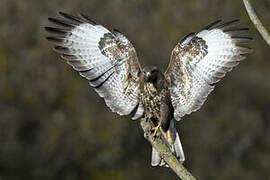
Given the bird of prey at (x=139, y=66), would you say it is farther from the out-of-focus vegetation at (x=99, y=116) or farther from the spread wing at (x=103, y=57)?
the out-of-focus vegetation at (x=99, y=116)

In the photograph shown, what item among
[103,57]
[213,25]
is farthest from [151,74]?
[213,25]

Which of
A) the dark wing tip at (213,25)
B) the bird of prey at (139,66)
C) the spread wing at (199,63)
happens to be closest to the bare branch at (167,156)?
the bird of prey at (139,66)

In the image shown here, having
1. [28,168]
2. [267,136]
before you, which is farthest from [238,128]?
[28,168]

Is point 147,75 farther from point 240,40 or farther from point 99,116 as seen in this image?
point 99,116

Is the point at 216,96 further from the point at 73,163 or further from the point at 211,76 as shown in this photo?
the point at 211,76

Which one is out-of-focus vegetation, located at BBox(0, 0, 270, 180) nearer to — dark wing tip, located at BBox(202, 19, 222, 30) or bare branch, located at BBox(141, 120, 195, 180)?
dark wing tip, located at BBox(202, 19, 222, 30)

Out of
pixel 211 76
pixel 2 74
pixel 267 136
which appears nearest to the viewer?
pixel 211 76

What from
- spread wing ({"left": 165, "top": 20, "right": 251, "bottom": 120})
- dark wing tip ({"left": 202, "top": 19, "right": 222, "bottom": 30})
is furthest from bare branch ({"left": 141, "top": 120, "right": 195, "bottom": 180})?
dark wing tip ({"left": 202, "top": 19, "right": 222, "bottom": 30})
